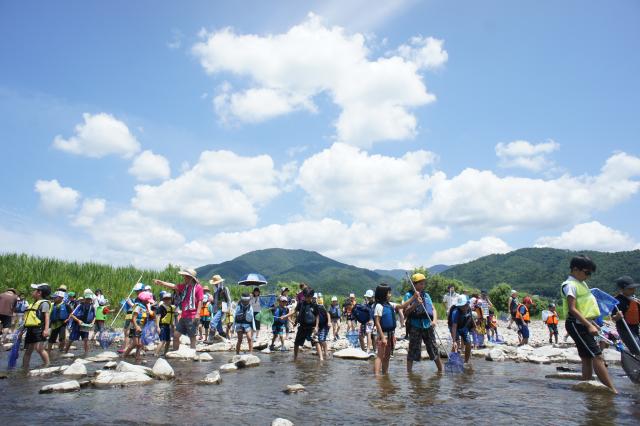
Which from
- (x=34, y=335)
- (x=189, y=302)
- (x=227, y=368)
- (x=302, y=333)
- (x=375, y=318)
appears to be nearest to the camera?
(x=375, y=318)

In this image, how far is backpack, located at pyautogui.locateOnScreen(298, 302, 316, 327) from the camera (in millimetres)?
12336

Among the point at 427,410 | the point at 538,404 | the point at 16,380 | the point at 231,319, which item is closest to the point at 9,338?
the point at 231,319

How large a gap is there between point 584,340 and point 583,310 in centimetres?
49

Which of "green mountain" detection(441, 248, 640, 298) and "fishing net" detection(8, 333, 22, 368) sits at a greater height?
"green mountain" detection(441, 248, 640, 298)

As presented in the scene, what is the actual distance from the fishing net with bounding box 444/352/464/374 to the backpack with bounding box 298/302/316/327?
4.12 m

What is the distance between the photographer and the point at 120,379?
7.83m

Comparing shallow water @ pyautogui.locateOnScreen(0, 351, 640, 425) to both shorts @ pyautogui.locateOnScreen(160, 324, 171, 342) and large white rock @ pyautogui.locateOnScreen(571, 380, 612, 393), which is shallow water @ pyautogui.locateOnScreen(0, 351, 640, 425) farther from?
shorts @ pyautogui.locateOnScreen(160, 324, 171, 342)

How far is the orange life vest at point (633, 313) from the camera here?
854 cm

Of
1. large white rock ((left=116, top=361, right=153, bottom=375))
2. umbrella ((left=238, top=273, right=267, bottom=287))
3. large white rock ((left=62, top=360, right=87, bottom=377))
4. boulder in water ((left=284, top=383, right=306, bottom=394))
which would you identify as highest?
umbrella ((left=238, top=273, right=267, bottom=287))

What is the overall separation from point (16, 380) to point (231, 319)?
1295 cm

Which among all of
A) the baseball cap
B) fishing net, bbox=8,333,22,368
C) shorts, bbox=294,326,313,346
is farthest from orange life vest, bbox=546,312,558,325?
fishing net, bbox=8,333,22,368

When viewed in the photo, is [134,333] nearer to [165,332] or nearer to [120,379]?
[165,332]

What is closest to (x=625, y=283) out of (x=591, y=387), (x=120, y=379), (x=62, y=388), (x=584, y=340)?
(x=591, y=387)

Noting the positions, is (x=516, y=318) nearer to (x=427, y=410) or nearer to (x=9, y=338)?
(x=427, y=410)
